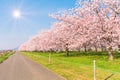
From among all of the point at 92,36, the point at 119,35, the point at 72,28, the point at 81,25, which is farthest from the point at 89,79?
the point at 72,28

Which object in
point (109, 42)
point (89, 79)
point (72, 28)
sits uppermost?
point (72, 28)

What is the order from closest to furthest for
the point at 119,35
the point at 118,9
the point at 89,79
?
the point at 89,79 < the point at 119,35 < the point at 118,9

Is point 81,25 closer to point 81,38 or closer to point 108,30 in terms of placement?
point 81,38

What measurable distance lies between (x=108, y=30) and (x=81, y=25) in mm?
5497

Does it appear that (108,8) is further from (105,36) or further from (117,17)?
(105,36)

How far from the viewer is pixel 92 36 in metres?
38.3

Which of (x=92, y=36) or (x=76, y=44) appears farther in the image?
(x=76, y=44)

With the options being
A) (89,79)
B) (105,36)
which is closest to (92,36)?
(105,36)

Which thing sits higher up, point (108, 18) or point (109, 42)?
point (108, 18)

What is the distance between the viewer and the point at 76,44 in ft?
139

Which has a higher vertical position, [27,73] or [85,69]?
[85,69]

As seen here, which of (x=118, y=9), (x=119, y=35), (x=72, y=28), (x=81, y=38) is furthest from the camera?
(x=72, y=28)

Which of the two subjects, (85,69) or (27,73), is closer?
(27,73)

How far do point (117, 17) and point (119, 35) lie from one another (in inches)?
150
